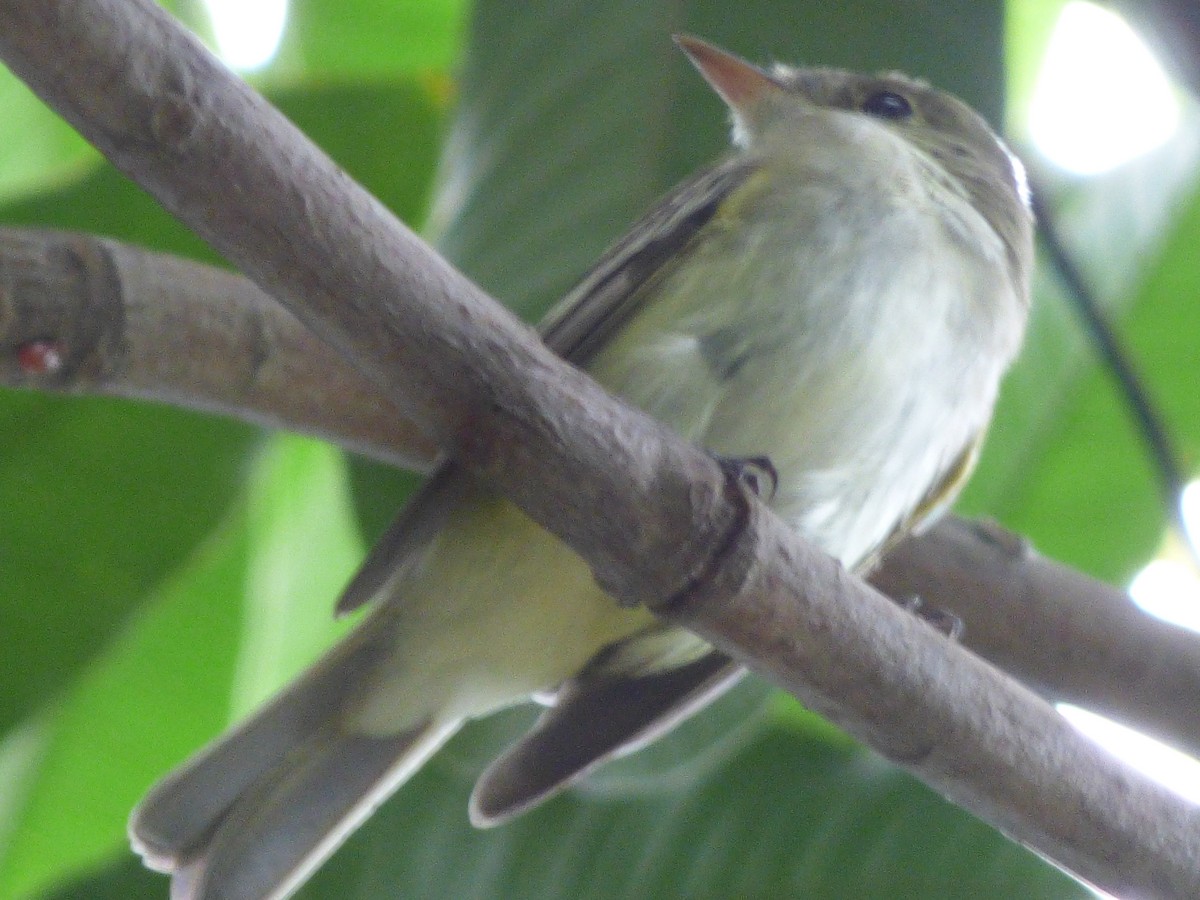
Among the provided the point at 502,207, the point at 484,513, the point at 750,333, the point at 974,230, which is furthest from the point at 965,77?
the point at 484,513

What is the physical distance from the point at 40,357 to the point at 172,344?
0.20 m

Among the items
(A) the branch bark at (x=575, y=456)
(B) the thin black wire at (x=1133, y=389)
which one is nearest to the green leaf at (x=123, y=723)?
(A) the branch bark at (x=575, y=456)

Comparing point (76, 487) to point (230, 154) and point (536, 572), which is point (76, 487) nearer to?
point (536, 572)

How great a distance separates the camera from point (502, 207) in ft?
8.15

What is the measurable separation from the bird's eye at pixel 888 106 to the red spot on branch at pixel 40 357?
172 cm

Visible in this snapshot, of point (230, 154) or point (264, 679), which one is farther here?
point (264, 679)

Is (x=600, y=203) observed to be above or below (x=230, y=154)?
below

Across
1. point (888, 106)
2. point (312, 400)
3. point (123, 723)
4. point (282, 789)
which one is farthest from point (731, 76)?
point (123, 723)

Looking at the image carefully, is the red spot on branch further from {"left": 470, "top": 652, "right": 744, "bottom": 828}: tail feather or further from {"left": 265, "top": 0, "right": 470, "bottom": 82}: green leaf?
{"left": 265, "top": 0, "right": 470, "bottom": 82}: green leaf

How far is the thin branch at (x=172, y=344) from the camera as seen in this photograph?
6.31 ft

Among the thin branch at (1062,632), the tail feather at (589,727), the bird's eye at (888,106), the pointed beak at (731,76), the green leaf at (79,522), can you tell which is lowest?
the tail feather at (589,727)

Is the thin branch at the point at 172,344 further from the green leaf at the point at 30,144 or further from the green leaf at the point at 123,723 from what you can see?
the green leaf at the point at 30,144

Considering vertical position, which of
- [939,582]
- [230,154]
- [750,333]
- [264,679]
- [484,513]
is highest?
[230,154]

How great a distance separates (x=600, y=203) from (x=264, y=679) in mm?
1061
